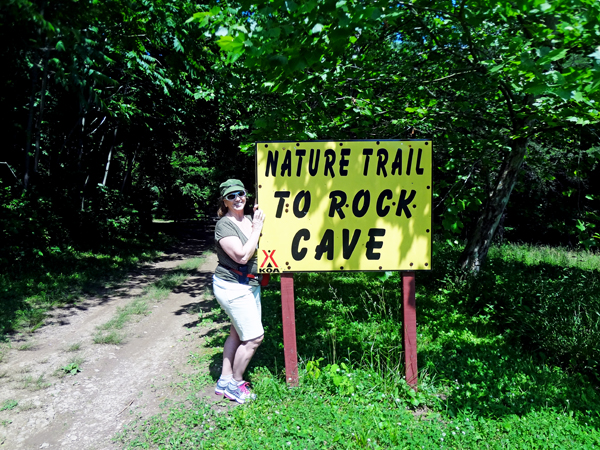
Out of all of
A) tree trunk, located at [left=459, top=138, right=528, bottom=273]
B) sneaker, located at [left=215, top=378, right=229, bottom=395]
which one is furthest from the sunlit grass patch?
tree trunk, located at [left=459, top=138, right=528, bottom=273]

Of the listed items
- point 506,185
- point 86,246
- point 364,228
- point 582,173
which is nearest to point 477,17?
point 364,228

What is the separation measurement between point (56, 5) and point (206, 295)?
586cm

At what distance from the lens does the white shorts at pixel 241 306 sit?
3.65 metres

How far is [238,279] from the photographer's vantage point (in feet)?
12.1

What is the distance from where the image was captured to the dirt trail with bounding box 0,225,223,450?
137 inches

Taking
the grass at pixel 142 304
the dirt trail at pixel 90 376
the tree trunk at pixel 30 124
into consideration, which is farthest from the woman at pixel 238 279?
the tree trunk at pixel 30 124

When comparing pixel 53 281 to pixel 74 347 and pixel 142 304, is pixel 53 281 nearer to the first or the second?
pixel 142 304

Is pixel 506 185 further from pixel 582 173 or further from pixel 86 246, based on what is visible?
pixel 86 246

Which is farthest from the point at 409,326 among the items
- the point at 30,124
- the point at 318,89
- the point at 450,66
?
the point at 30,124

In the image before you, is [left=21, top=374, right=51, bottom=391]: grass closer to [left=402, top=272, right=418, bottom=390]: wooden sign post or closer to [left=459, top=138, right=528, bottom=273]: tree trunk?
[left=402, top=272, right=418, bottom=390]: wooden sign post

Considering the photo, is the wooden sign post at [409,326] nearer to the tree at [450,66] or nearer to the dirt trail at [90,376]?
the tree at [450,66]

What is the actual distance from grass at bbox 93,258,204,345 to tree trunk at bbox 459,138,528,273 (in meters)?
5.91

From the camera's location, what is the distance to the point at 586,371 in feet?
14.3

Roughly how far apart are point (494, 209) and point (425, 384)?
4466 millimetres
